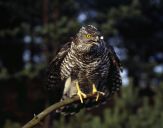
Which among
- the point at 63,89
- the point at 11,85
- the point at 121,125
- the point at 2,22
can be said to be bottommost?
the point at 63,89

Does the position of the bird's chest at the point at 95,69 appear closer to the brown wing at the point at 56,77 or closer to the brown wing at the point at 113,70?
the brown wing at the point at 113,70

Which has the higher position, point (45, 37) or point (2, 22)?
point (2, 22)

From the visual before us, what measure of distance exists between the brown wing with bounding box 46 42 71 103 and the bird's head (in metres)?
0.36

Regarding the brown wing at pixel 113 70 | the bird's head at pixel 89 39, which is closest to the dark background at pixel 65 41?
the brown wing at pixel 113 70

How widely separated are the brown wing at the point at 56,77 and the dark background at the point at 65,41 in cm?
376

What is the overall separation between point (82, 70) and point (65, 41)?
1424 mm

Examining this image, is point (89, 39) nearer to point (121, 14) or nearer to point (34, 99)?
point (121, 14)

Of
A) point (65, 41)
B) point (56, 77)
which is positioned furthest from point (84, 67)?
point (65, 41)

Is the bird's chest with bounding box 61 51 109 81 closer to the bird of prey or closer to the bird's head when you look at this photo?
the bird of prey

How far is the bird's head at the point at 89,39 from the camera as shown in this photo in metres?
5.06

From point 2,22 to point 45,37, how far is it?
6.77m

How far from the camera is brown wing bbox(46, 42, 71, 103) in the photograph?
18.5ft

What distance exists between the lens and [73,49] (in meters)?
5.70

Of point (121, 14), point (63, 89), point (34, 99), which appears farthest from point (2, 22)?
point (63, 89)
